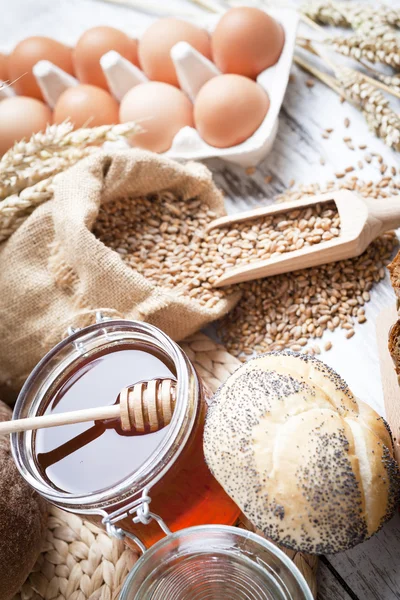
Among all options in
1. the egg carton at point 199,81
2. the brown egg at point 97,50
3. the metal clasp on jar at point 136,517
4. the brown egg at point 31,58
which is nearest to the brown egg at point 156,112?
the egg carton at point 199,81

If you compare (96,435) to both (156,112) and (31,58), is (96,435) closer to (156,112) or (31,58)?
(156,112)

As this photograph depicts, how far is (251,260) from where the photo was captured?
4.16ft

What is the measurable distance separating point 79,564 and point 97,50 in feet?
3.65

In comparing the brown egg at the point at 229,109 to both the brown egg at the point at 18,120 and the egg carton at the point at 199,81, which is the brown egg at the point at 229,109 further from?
the brown egg at the point at 18,120

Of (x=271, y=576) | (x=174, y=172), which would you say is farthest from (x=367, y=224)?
(x=271, y=576)

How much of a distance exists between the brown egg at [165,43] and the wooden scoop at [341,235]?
45cm

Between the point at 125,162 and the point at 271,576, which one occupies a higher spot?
the point at 125,162

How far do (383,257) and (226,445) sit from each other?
0.60 meters

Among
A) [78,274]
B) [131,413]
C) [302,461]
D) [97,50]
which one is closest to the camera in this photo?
[302,461]

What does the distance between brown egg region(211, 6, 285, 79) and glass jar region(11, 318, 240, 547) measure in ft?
2.30

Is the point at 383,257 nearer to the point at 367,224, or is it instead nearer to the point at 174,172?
the point at 367,224

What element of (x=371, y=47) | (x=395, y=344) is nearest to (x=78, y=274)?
(x=395, y=344)

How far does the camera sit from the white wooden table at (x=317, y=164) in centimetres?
108

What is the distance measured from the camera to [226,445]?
35.4 inches
